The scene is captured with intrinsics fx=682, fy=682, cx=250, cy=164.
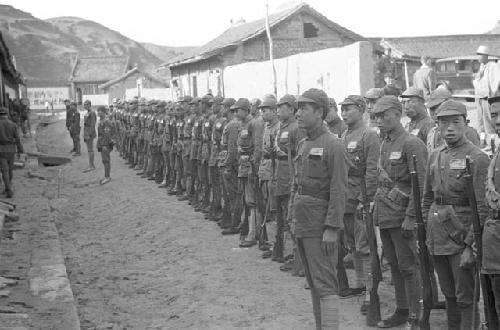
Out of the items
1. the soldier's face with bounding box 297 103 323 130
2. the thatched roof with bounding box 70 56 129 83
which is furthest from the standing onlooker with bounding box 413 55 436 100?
the thatched roof with bounding box 70 56 129 83

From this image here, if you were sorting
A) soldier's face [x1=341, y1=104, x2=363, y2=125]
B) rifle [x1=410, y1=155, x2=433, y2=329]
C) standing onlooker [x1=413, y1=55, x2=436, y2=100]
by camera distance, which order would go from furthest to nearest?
1. standing onlooker [x1=413, y1=55, x2=436, y2=100]
2. soldier's face [x1=341, y1=104, x2=363, y2=125]
3. rifle [x1=410, y1=155, x2=433, y2=329]

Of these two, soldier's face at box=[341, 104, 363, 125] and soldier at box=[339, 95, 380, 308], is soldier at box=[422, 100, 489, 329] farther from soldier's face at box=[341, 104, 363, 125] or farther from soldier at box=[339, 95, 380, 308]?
soldier's face at box=[341, 104, 363, 125]

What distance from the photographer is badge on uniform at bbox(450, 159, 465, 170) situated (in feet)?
17.1

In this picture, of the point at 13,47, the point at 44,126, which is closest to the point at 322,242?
the point at 44,126

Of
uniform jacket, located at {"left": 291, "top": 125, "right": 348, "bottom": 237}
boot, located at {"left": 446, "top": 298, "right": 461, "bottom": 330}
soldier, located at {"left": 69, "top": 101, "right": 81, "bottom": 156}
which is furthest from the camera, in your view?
soldier, located at {"left": 69, "top": 101, "right": 81, "bottom": 156}

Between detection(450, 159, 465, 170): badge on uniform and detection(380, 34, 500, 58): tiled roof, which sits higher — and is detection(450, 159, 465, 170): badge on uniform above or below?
below

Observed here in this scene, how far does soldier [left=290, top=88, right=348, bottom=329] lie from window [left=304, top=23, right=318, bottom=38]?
22444mm

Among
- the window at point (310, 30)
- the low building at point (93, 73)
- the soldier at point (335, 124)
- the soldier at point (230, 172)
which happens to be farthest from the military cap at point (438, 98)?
the low building at point (93, 73)

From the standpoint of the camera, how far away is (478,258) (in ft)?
16.1

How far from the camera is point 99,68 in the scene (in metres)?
73.6

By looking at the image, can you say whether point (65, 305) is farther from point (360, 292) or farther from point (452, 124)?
point (452, 124)

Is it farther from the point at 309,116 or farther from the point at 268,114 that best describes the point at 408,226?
the point at 268,114

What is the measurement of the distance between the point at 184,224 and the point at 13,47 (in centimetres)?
9649

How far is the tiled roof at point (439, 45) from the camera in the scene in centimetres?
3008
